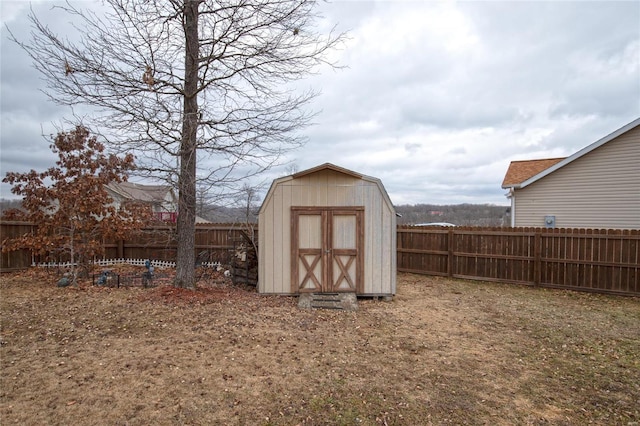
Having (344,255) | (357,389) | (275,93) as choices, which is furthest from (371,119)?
(357,389)

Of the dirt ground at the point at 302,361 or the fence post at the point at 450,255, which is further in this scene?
the fence post at the point at 450,255

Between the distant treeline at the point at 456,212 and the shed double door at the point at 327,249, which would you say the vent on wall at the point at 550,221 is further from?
the distant treeline at the point at 456,212

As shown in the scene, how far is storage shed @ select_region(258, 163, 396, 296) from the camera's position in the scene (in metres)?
7.17

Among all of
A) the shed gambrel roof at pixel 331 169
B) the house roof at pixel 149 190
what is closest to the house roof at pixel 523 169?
the shed gambrel roof at pixel 331 169

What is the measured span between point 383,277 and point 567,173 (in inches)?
358

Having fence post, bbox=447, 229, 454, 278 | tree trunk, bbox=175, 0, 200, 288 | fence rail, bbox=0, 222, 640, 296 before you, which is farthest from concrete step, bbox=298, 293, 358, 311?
fence post, bbox=447, 229, 454, 278

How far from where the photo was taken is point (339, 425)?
9.30ft

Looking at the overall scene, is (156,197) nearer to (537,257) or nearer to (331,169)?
(331,169)

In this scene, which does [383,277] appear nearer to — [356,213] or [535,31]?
[356,213]

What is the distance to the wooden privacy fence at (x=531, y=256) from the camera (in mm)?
7984

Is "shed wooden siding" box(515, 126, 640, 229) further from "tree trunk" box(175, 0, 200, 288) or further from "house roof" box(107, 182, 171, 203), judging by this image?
"house roof" box(107, 182, 171, 203)

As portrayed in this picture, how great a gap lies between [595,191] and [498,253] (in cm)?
483

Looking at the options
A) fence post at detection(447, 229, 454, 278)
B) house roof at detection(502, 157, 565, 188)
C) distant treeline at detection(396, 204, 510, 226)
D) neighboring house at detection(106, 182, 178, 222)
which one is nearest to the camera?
neighboring house at detection(106, 182, 178, 222)

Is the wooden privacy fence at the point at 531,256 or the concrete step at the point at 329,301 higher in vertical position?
the wooden privacy fence at the point at 531,256
